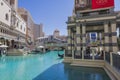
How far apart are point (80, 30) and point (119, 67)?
11.6m

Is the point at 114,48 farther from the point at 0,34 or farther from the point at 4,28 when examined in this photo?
the point at 4,28

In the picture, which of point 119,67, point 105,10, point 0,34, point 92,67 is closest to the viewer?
point 119,67

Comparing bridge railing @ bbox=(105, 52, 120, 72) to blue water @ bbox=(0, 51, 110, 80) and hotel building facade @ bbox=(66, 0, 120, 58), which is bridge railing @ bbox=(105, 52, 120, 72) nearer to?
blue water @ bbox=(0, 51, 110, 80)

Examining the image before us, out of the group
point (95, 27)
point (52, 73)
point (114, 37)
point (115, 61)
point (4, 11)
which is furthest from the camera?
point (4, 11)

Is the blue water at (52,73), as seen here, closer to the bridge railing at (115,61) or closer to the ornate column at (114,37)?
the bridge railing at (115,61)

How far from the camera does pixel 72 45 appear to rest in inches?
857

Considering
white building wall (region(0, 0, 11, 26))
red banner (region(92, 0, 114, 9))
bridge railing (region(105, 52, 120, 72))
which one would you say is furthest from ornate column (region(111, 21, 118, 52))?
white building wall (region(0, 0, 11, 26))

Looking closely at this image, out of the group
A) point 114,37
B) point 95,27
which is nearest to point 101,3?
point 95,27

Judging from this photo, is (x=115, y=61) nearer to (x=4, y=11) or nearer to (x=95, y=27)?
(x=95, y=27)

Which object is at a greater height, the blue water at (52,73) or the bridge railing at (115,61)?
the bridge railing at (115,61)

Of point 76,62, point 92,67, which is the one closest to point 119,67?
point 92,67

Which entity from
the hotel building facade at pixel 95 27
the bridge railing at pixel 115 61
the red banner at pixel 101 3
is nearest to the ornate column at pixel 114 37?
the hotel building facade at pixel 95 27

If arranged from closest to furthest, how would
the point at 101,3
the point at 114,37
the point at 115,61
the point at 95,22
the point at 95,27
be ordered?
the point at 115,61 < the point at 114,37 < the point at 101,3 < the point at 95,22 < the point at 95,27

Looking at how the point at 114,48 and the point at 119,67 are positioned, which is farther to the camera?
the point at 114,48
